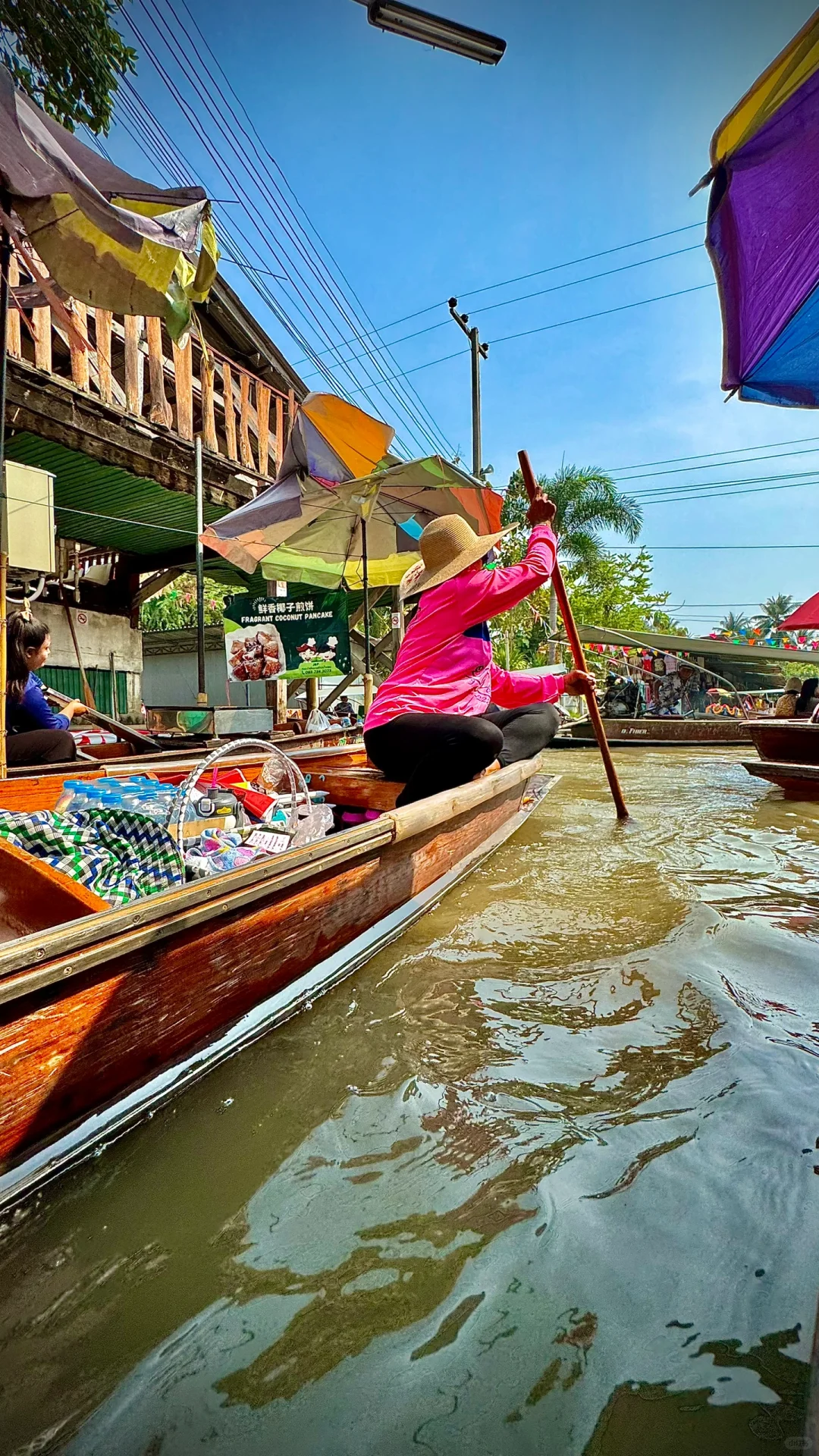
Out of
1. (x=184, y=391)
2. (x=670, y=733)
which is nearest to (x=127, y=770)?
(x=184, y=391)

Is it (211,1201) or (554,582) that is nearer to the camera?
(211,1201)

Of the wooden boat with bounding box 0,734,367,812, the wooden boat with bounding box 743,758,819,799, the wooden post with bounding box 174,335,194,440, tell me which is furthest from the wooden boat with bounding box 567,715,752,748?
the wooden boat with bounding box 0,734,367,812

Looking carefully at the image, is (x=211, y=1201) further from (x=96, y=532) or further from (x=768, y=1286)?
(x=96, y=532)

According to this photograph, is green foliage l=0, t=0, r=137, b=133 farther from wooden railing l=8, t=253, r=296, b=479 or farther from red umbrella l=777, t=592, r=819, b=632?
red umbrella l=777, t=592, r=819, b=632

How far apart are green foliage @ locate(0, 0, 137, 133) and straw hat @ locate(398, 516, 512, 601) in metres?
4.25

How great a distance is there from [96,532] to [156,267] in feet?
17.9

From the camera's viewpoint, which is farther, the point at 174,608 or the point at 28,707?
the point at 174,608

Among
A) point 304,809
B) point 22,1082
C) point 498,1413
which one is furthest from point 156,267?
point 498,1413

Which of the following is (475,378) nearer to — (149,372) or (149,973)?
(149,372)

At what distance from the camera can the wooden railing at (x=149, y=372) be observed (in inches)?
211

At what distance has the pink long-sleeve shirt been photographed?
3.10 meters

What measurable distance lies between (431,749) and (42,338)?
494 centimetres

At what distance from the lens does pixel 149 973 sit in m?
1.37

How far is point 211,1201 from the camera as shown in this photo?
3.96 feet
